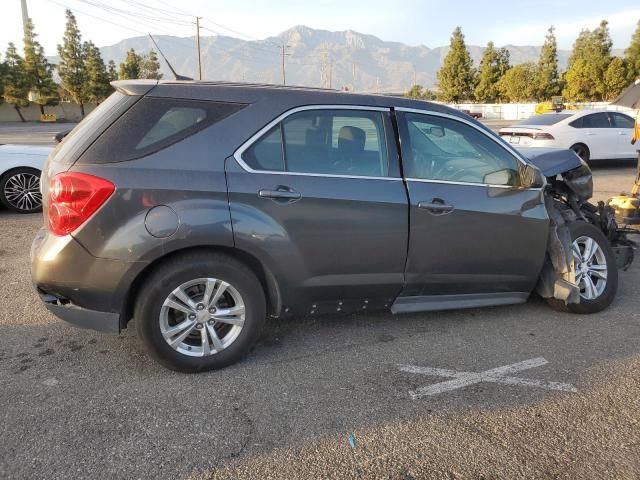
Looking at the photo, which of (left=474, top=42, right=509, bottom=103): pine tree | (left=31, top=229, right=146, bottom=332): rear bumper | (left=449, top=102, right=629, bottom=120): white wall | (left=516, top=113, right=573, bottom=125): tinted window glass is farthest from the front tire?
(left=474, top=42, right=509, bottom=103): pine tree

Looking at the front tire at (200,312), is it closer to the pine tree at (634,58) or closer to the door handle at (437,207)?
the door handle at (437,207)

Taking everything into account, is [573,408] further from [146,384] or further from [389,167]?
[146,384]

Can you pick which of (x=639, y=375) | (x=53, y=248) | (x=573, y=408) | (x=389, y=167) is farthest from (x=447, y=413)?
(x=53, y=248)

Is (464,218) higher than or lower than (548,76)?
lower

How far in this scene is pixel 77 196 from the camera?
299cm

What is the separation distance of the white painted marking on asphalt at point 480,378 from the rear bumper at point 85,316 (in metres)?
1.82

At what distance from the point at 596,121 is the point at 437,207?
11.9 meters

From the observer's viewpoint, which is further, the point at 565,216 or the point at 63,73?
the point at 63,73

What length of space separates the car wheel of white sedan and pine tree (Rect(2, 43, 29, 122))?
159ft

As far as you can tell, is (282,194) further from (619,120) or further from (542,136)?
(619,120)

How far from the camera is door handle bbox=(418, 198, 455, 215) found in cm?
362

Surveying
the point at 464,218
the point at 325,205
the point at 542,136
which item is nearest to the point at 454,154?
the point at 464,218

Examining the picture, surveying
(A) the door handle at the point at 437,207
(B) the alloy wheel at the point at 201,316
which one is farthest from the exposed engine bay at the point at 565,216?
(B) the alloy wheel at the point at 201,316

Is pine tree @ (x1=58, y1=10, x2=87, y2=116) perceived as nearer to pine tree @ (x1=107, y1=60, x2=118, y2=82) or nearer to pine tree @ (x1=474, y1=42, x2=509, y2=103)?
pine tree @ (x1=107, y1=60, x2=118, y2=82)
